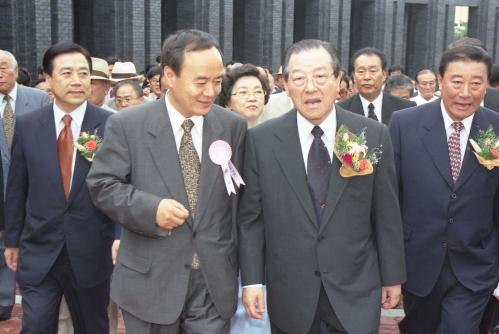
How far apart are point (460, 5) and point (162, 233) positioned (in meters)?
29.8

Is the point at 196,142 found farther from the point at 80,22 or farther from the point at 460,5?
the point at 460,5

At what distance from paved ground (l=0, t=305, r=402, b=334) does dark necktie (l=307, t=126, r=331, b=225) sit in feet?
10.3

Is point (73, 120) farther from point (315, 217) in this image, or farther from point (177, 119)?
point (315, 217)

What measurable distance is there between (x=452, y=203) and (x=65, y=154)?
2.49 m

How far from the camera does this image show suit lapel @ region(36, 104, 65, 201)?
4527 mm

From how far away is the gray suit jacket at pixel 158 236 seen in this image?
346 centimetres

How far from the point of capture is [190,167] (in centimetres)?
356

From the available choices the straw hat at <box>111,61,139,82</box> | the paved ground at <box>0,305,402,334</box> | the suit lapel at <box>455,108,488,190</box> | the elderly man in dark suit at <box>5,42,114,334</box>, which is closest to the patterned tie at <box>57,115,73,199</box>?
→ the elderly man in dark suit at <box>5,42,114,334</box>

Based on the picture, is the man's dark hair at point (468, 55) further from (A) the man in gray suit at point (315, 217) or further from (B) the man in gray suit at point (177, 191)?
(B) the man in gray suit at point (177, 191)

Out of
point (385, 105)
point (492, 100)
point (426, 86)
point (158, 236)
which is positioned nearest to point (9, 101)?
point (385, 105)

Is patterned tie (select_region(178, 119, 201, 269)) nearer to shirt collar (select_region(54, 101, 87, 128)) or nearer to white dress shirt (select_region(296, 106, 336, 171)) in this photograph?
white dress shirt (select_region(296, 106, 336, 171))

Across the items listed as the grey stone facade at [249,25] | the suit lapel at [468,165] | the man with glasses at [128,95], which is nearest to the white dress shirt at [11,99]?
the man with glasses at [128,95]

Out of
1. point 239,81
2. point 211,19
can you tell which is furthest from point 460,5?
point 239,81

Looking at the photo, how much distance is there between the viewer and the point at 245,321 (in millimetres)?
4266
